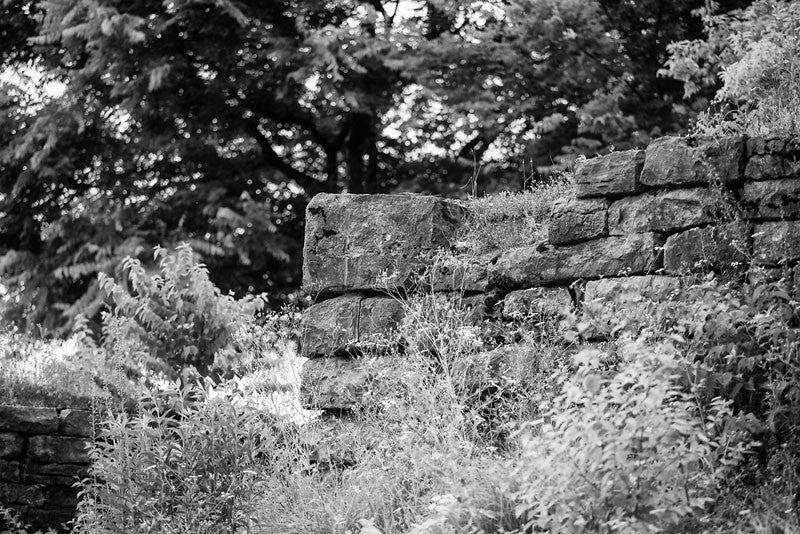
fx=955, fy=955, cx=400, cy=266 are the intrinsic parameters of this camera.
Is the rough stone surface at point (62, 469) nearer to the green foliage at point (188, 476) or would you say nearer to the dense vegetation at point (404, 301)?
the dense vegetation at point (404, 301)

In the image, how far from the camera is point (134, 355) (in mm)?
8445

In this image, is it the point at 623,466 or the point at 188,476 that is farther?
the point at 188,476

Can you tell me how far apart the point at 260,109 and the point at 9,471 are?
7.83m

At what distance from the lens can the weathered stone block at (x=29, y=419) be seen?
669 centimetres

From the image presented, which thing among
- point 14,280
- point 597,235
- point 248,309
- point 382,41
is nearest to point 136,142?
point 14,280

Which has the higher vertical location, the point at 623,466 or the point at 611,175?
the point at 611,175

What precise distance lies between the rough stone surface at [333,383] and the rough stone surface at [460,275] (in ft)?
2.23

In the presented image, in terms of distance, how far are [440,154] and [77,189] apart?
5.08 metres

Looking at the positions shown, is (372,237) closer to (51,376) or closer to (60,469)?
(60,469)

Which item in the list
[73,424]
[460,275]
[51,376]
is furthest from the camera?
A: [51,376]

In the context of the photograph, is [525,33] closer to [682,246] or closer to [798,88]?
[798,88]

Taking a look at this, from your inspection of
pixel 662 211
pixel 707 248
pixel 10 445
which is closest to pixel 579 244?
pixel 662 211

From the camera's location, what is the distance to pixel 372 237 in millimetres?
5957

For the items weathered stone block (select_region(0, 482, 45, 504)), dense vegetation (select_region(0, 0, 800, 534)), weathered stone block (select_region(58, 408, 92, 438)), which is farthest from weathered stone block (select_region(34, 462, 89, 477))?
dense vegetation (select_region(0, 0, 800, 534))
